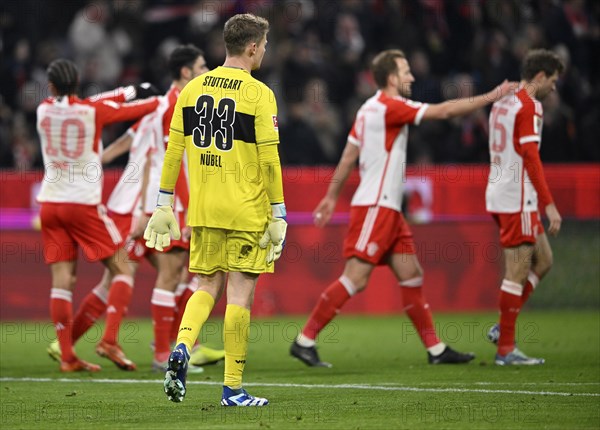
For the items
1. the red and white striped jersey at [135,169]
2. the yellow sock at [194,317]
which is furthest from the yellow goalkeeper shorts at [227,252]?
the red and white striped jersey at [135,169]

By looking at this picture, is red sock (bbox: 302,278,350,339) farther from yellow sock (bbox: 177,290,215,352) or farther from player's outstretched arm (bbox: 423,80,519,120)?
yellow sock (bbox: 177,290,215,352)

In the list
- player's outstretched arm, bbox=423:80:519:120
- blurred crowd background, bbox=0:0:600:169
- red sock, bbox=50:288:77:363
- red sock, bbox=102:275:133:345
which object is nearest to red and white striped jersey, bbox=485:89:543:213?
player's outstretched arm, bbox=423:80:519:120

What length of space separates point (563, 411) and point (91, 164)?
4443mm

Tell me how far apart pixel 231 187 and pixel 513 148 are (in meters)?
3.27

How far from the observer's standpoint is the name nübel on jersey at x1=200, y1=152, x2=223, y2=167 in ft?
22.9

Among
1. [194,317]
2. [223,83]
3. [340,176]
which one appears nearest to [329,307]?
[340,176]

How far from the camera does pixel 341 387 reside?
8109mm

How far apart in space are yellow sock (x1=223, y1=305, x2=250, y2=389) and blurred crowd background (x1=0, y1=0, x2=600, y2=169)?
945cm

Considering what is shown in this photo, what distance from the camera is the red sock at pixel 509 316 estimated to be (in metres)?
9.48

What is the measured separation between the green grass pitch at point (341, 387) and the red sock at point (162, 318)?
243mm

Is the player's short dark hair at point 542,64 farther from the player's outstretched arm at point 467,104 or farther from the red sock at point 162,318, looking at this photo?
the red sock at point 162,318

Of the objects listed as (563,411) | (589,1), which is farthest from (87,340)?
(589,1)

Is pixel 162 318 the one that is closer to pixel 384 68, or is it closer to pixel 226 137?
pixel 384 68

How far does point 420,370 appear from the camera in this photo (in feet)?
30.2
